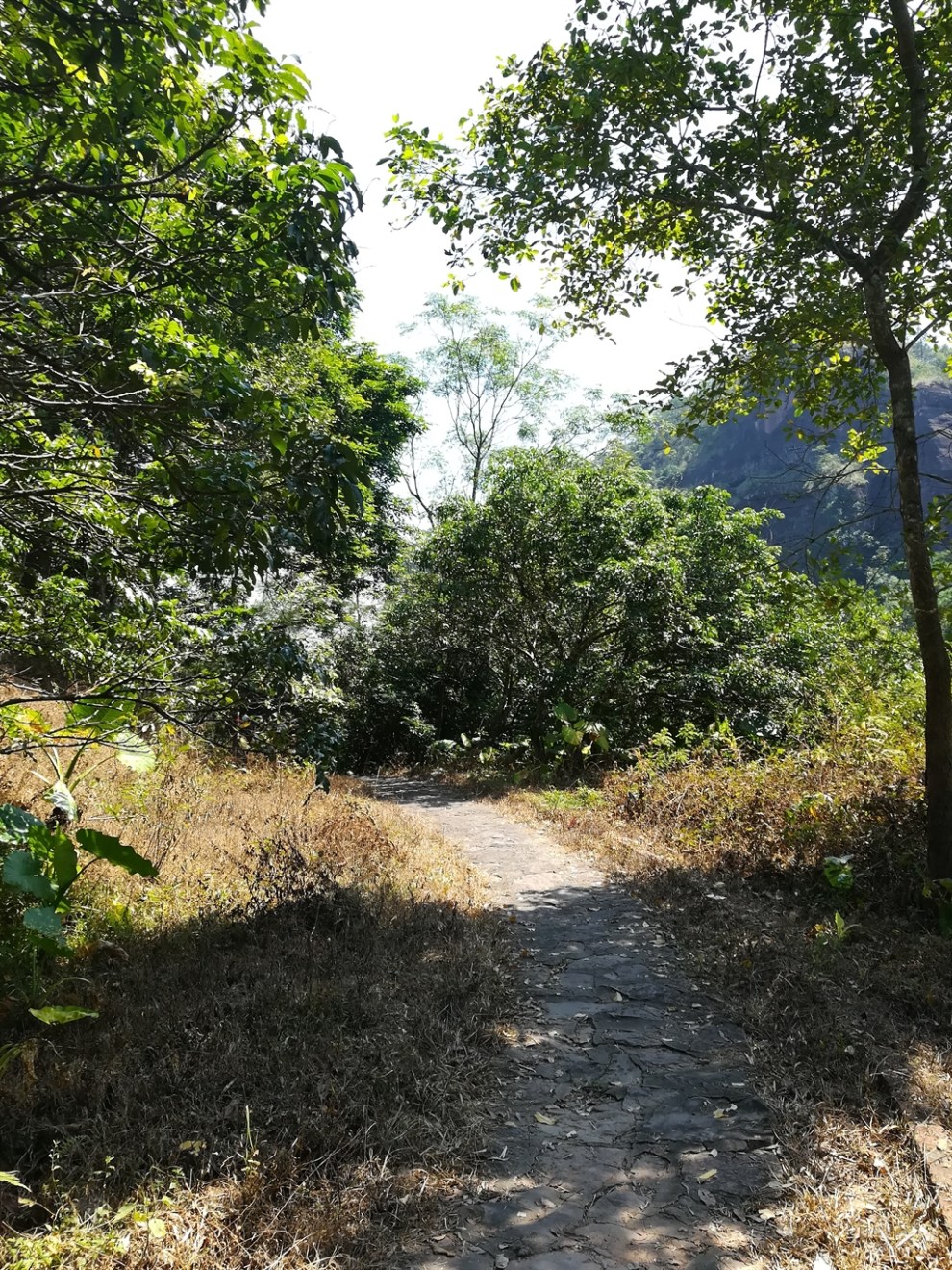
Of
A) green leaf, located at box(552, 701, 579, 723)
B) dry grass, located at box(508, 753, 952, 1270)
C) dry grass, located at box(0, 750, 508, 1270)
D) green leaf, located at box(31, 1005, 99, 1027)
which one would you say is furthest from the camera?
green leaf, located at box(552, 701, 579, 723)

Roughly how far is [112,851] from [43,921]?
47 cm

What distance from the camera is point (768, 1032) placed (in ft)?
13.9

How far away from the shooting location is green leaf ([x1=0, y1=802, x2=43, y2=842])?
4.01 meters

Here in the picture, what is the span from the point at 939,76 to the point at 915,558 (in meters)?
3.47

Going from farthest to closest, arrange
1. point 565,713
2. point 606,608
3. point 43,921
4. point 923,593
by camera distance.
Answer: point 606,608
point 565,713
point 923,593
point 43,921

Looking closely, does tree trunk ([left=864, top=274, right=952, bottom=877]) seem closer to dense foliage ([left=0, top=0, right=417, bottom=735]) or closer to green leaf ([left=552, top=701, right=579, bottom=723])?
dense foliage ([left=0, top=0, right=417, bottom=735])

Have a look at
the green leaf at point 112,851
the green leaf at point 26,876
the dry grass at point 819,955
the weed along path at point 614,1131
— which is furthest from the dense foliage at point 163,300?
the dry grass at point 819,955

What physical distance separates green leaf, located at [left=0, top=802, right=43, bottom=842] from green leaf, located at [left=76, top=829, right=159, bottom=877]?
23cm

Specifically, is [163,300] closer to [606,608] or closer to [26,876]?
[26,876]

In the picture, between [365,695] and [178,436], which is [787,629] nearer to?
[365,695]

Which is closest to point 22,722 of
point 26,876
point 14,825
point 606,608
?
point 14,825

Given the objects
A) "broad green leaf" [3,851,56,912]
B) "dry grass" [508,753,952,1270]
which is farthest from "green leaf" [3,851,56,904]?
"dry grass" [508,753,952,1270]

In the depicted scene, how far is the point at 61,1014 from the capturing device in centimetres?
358

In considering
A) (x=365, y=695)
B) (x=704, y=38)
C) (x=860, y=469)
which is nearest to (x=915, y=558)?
(x=860, y=469)
